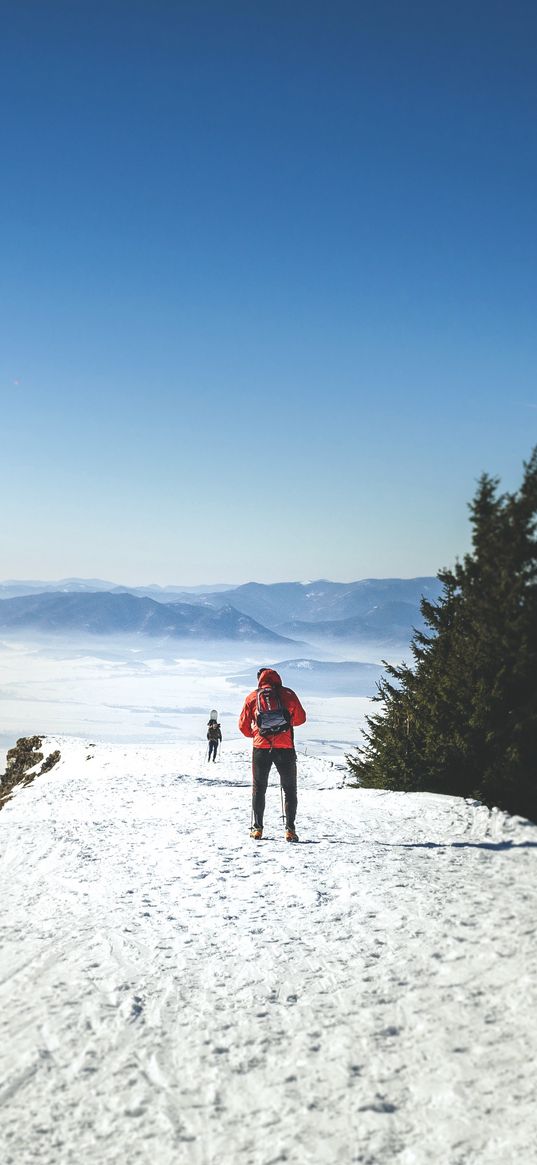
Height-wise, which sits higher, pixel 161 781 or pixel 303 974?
pixel 303 974

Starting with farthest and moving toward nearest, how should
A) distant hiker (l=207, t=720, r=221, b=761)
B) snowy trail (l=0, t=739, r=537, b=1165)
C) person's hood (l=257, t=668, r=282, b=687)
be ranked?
1. distant hiker (l=207, t=720, r=221, b=761)
2. person's hood (l=257, t=668, r=282, b=687)
3. snowy trail (l=0, t=739, r=537, b=1165)

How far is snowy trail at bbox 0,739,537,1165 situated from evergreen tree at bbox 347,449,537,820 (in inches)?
47.1

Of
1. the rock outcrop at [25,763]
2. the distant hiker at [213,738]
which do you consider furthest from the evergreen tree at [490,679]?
the rock outcrop at [25,763]

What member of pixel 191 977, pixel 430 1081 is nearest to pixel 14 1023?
pixel 191 977

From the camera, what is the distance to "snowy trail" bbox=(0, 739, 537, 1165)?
3951 mm

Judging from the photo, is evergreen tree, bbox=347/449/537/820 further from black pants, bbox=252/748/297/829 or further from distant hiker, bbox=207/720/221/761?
distant hiker, bbox=207/720/221/761

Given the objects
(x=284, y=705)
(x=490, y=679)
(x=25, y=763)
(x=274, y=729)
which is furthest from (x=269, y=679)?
(x=25, y=763)

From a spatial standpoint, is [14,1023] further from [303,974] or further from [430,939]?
[430,939]

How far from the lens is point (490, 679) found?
452 inches

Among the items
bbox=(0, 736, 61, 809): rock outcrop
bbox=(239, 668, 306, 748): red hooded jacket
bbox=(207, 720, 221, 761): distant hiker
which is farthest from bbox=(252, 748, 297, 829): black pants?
bbox=(0, 736, 61, 809): rock outcrop

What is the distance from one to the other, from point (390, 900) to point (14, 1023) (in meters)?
3.78

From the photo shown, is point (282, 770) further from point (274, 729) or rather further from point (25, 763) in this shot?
point (25, 763)

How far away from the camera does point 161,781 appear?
19500 millimetres

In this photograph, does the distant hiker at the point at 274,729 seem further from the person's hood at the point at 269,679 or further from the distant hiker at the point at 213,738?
the distant hiker at the point at 213,738
